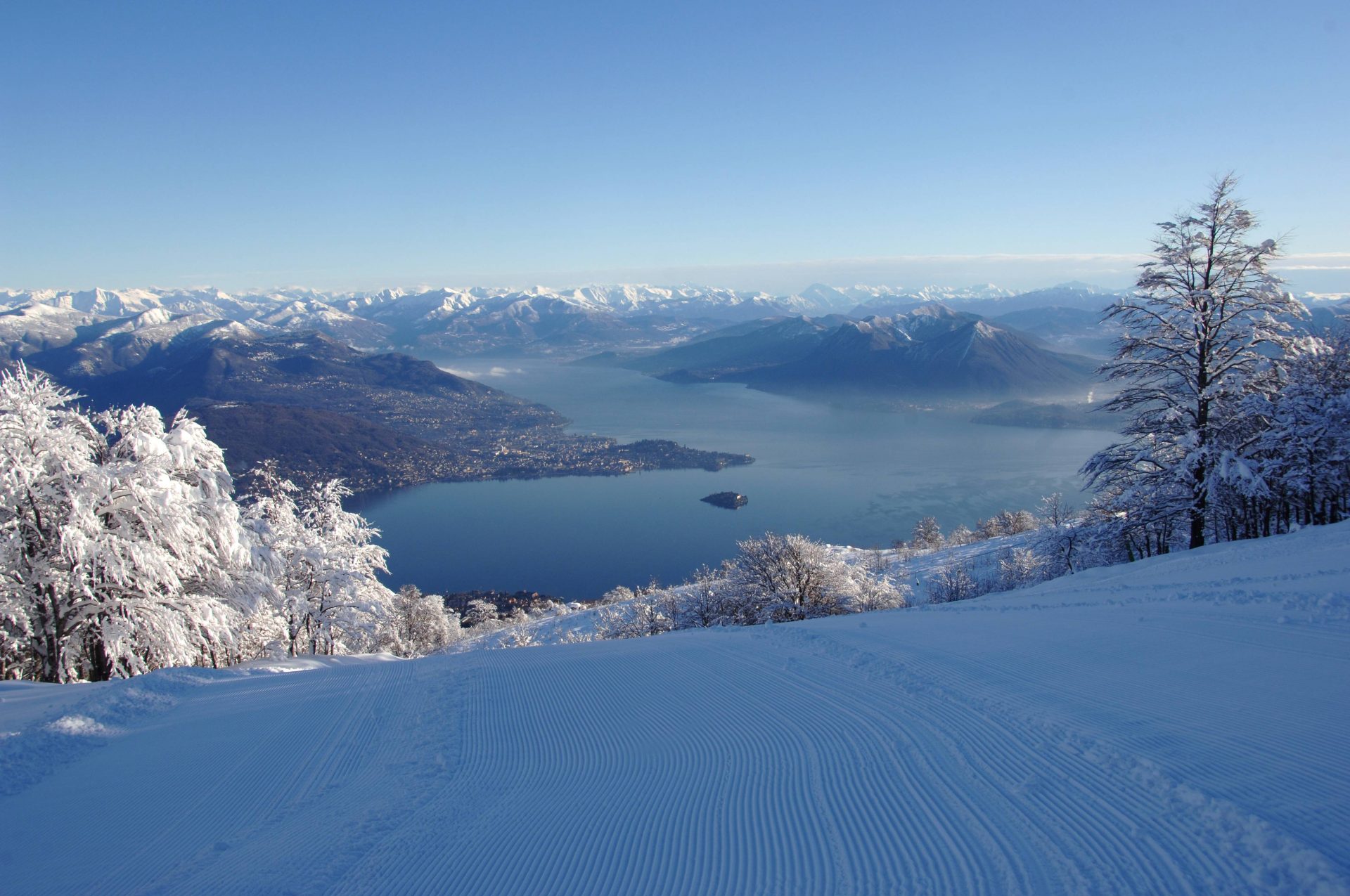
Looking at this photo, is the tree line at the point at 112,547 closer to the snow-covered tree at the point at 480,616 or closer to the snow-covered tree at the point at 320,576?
the snow-covered tree at the point at 320,576

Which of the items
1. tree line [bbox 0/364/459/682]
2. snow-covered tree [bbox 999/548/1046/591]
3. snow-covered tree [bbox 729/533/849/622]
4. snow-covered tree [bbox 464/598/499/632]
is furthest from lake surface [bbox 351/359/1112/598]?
tree line [bbox 0/364/459/682]

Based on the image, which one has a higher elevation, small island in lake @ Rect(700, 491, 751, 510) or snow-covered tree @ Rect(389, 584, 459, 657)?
snow-covered tree @ Rect(389, 584, 459, 657)

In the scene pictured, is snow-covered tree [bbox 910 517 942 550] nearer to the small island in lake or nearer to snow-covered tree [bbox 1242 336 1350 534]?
snow-covered tree [bbox 1242 336 1350 534]

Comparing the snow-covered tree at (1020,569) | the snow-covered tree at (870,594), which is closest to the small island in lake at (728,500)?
the snow-covered tree at (1020,569)

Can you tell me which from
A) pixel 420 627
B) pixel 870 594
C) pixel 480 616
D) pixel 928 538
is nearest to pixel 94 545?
pixel 870 594

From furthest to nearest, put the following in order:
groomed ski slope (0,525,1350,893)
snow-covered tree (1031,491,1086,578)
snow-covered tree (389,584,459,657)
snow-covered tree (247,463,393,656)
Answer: snow-covered tree (389,584,459,657) → snow-covered tree (247,463,393,656) → snow-covered tree (1031,491,1086,578) → groomed ski slope (0,525,1350,893)

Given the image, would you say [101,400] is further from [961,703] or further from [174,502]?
[961,703]

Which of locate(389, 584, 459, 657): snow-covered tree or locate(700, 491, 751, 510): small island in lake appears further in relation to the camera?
locate(700, 491, 751, 510): small island in lake
